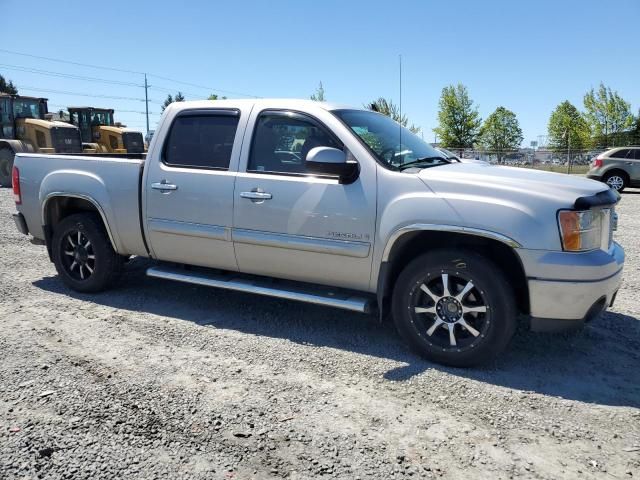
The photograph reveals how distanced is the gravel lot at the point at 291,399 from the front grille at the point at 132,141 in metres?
17.3

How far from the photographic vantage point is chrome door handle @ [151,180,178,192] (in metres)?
4.80

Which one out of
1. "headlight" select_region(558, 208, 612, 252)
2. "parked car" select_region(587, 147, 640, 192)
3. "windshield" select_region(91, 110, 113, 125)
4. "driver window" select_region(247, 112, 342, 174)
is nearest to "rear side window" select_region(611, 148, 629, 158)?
"parked car" select_region(587, 147, 640, 192)

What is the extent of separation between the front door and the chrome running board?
11 cm

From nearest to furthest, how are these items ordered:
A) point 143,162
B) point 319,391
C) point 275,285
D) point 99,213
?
point 319,391 → point 275,285 → point 143,162 → point 99,213

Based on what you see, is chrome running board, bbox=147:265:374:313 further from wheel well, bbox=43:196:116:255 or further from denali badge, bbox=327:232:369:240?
wheel well, bbox=43:196:116:255

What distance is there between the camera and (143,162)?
504cm

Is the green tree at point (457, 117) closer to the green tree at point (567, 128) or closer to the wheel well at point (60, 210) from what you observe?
the green tree at point (567, 128)

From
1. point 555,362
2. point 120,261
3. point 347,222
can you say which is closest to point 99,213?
point 120,261

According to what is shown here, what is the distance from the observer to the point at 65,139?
59.5 feet

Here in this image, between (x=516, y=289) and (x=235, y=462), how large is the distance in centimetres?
227

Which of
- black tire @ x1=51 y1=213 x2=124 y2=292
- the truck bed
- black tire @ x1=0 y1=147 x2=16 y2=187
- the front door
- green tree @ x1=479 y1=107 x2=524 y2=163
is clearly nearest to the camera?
the front door

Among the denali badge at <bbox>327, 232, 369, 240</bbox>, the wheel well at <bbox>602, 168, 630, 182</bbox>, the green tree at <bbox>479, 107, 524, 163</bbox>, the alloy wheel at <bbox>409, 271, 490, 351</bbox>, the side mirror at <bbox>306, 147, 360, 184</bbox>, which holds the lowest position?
the alloy wheel at <bbox>409, 271, 490, 351</bbox>

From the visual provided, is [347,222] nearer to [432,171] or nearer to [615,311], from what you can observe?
[432,171]

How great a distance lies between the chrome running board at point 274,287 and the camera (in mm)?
4152
